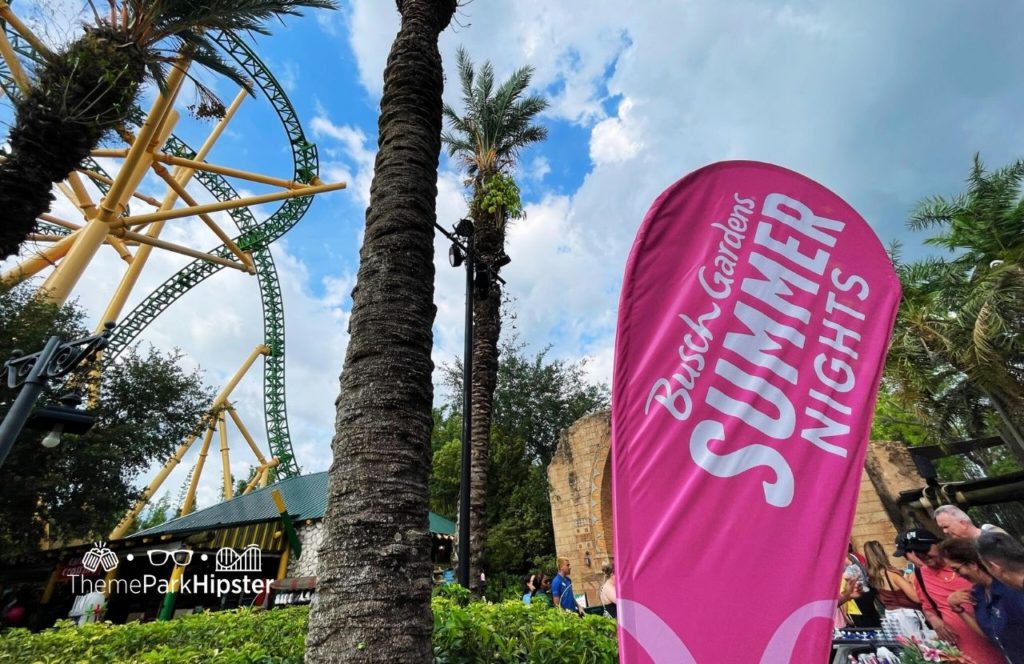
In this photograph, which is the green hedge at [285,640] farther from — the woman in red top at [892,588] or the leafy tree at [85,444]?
the leafy tree at [85,444]

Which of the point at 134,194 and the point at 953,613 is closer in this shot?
the point at 953,613

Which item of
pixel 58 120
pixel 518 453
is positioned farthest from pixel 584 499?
pixel 58 120

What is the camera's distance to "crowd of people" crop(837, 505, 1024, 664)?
405 centimetres

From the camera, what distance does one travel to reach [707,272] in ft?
6.93

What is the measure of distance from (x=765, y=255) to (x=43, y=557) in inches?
706

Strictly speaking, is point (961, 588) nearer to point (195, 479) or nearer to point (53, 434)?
point (53, 434)

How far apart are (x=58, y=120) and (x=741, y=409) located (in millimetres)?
7755

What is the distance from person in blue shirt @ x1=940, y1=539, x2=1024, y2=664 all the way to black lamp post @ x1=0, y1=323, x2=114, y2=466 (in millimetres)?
8509

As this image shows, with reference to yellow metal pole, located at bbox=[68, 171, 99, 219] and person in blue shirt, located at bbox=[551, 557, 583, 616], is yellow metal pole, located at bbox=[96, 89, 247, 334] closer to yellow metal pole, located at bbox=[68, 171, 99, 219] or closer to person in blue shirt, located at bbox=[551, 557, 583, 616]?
yellow metal pole, located at bbox=[68, 171, 99, 219]

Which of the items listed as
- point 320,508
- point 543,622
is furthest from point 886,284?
point 320,508

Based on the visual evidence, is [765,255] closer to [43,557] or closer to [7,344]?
[7,344]

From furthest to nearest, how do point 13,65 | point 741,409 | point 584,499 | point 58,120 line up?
point 584,499, point 13,65, point 58,120, point 741,409

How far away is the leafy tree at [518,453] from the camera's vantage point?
19734 mm

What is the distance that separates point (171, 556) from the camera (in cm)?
1226
